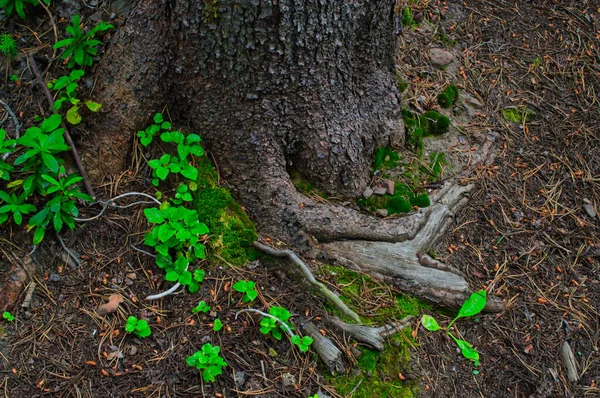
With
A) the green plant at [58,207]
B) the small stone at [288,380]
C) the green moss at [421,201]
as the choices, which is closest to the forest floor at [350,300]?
the small stone at [288,380]

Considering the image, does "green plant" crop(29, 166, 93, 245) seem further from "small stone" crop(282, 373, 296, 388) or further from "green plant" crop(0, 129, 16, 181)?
"small stone" crop(282, 373, 296, 388)

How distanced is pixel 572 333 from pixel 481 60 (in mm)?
2340

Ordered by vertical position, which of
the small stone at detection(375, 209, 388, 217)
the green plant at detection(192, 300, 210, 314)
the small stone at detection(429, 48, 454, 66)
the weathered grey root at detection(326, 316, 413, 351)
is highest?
the small stone at detection(429, 48, 454, 66)

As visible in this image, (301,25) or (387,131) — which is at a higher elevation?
(301,25)

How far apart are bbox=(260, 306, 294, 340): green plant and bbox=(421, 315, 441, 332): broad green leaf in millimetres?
734

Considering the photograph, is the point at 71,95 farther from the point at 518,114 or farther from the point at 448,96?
the point at 518,114

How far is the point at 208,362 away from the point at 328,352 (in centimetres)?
58

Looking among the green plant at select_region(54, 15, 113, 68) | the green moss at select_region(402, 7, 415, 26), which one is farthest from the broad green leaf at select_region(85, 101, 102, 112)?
the green moss at select_region(402, 7, 415, 26)

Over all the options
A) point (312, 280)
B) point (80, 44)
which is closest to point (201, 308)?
point (312, 280)

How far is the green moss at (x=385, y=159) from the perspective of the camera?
10.9 feet

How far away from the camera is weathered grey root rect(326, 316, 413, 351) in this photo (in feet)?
8.46

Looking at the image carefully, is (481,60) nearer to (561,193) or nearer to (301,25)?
(561,193)

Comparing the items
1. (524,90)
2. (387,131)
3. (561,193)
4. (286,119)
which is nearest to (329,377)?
(286,119)

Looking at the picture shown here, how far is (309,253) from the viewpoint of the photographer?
9.54 ft
